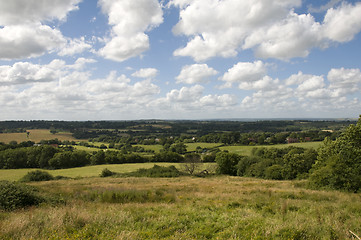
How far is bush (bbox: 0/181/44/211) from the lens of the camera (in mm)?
8953

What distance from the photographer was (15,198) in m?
9.41

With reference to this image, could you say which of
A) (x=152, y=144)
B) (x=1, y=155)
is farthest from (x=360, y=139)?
(x=152, y=144)

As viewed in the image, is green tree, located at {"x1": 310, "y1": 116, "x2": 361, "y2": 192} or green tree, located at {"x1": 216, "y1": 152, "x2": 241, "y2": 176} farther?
green tree, located at {"x1": 216, "y1": 152, "x2": 241, "y2": 176}

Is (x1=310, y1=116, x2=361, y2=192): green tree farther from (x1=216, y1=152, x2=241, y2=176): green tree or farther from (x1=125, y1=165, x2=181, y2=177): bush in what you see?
(x1=216, y1=152, x2=241, y2=176): green tree

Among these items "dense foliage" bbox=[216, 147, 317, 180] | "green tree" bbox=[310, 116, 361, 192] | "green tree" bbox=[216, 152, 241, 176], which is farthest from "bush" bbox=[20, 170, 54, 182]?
"green tree" bbox=[310, 116, 361, 192]

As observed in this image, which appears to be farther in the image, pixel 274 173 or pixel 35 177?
pixel 274 173

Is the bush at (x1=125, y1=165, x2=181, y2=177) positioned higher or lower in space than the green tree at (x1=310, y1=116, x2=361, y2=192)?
lower

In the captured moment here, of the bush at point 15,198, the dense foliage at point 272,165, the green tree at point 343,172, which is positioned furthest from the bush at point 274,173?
the bush at point 15,198

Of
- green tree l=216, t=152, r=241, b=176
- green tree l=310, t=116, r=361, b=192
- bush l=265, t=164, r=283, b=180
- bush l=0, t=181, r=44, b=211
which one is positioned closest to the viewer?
bush l=0, t=181, r=44, b=211

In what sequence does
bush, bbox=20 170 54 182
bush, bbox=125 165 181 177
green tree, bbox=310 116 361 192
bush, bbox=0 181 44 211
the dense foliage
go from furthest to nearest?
1. bush, bbox=125 165 181 177
2. the dense foliage
3. bush, bbox=20 170 54 182
4. green tree, bbox=310 116 361 192
5. bush, bbox=0 181 44 211

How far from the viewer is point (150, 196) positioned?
1249cm

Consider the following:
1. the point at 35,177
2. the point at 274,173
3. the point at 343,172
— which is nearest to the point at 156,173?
the point at 35,177

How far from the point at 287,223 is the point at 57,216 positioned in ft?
26.6

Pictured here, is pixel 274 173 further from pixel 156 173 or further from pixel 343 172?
pixel 156 173
